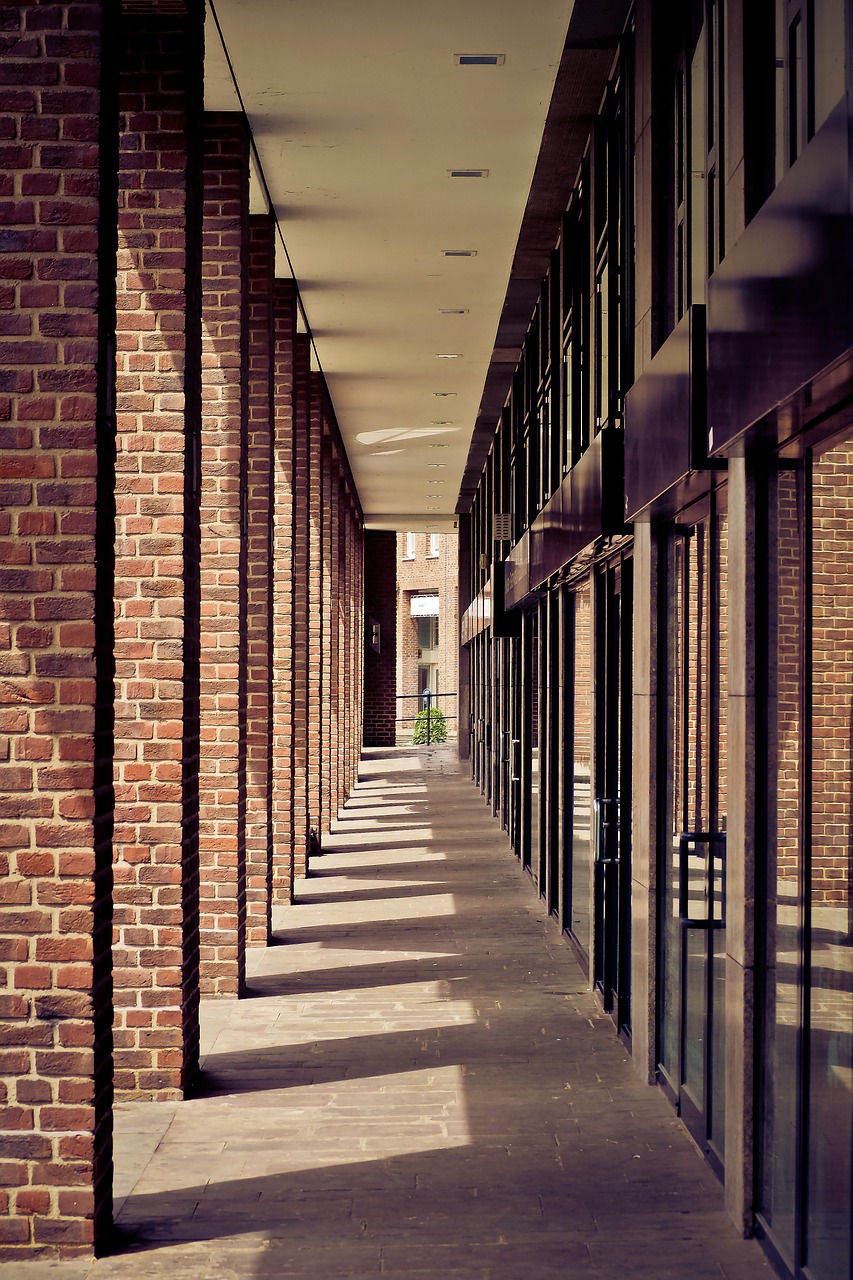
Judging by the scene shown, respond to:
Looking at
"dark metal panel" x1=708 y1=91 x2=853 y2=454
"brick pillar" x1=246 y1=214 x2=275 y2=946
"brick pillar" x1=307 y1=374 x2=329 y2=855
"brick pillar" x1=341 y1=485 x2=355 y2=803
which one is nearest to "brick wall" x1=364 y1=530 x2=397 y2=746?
"brick pillar" x1=341 y1=485 x2=355 y2=803

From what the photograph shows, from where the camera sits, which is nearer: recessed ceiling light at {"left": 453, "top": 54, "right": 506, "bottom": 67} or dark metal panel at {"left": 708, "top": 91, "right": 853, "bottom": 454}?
dark metal panel at {"left": 708, "top": 91, "right": 853, "bottom": 454}

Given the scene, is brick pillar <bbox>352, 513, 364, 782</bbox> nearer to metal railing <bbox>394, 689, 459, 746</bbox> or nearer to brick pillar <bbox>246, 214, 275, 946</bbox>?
metal railing <bbox>394, 689, 459, 746</bbox>

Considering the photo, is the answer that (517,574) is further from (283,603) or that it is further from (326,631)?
(326,631)

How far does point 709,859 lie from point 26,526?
8.23 ft

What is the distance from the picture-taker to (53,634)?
4.02m

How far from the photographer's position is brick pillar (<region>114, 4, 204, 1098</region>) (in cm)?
545

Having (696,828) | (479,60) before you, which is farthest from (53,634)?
(479,60)

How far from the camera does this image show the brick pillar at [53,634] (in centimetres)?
398

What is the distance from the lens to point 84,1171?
13.0ft

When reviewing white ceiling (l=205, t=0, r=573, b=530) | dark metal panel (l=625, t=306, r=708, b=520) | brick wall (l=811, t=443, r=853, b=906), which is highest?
white ceiling (l=205, t=0, r=573, b=530)

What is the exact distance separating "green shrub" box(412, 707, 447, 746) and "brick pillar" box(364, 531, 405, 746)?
2.63 m

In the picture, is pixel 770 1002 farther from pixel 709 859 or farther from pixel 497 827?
pixel 497 827

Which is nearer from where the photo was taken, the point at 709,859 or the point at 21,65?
the point at 21,65

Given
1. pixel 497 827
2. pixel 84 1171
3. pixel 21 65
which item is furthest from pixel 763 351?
pixel 497 827
